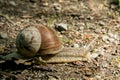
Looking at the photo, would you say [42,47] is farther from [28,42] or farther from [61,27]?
[61,27]

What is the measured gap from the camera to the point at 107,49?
5.00 m

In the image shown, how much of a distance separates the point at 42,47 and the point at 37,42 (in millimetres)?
104

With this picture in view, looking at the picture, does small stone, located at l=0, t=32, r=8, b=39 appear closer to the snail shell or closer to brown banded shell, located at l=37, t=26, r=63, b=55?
the snail shell

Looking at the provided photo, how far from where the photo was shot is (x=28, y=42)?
14.6 ft

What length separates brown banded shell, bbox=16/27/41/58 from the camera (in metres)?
4.45

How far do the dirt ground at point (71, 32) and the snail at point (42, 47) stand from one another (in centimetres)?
10

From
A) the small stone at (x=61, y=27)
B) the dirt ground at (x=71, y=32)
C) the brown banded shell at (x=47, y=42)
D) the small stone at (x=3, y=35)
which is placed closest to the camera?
the dirt ground at (x=71, y=32)

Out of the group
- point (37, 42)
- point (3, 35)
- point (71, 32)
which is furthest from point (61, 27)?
point (37, 42)

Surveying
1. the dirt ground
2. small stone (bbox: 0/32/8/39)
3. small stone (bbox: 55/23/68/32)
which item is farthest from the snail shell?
small stone (bbox: 55/23/68/32)

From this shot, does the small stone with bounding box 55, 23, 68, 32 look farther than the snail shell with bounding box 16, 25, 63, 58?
Yes

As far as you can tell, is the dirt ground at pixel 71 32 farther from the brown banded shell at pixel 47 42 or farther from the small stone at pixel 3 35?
the brown banded shell at pixel 47 42

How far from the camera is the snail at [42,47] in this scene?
4.46 m

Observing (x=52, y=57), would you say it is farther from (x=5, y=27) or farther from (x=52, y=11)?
(x=52, y=11)

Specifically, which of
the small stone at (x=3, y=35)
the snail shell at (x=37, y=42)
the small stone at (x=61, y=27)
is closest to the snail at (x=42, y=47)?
the snail shell at (x=37, y=42)
